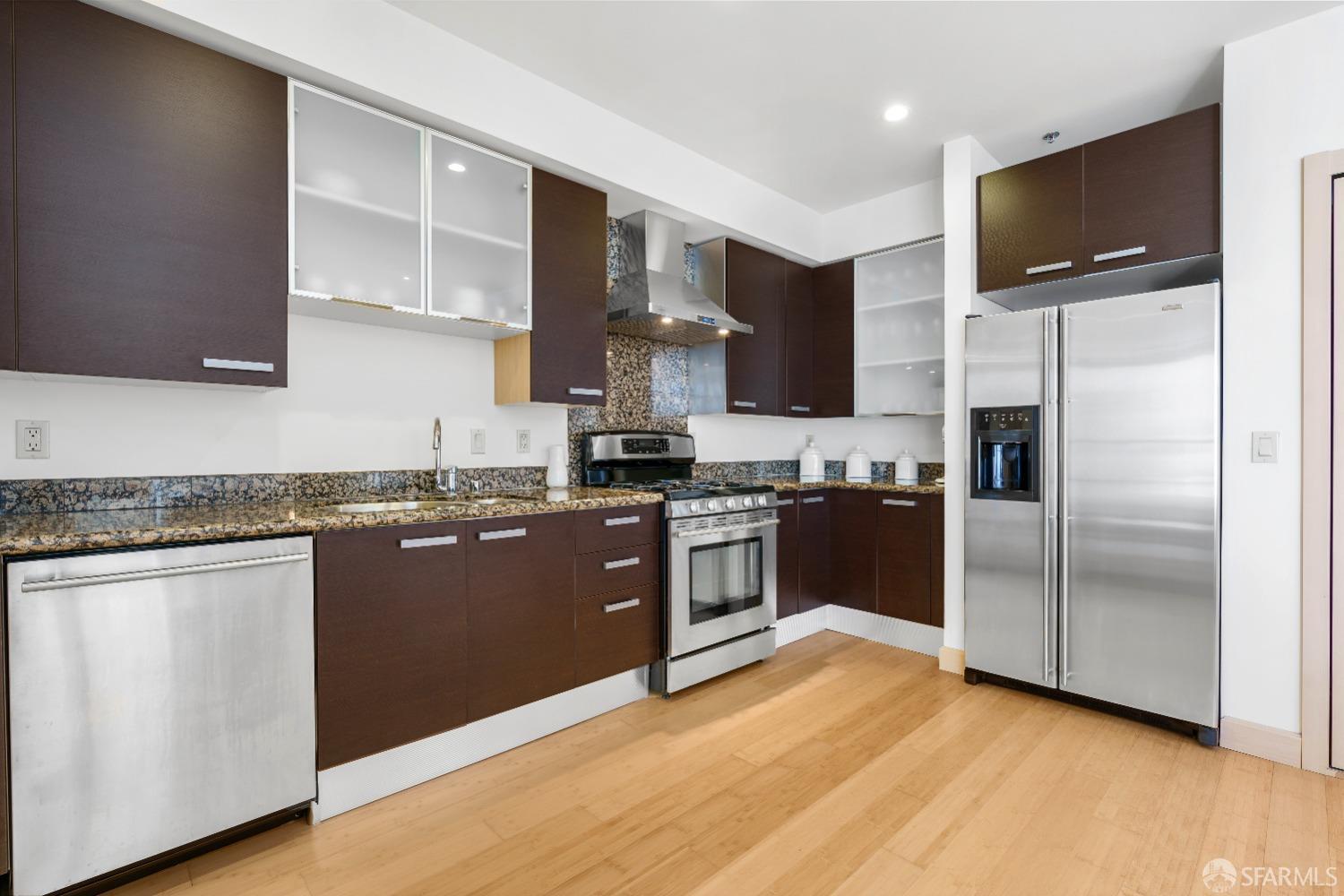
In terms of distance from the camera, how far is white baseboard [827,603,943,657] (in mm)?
3482

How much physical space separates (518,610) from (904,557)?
2.24 m

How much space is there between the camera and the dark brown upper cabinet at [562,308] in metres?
2.75

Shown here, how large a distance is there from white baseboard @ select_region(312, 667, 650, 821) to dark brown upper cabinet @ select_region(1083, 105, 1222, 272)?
2.87 metres

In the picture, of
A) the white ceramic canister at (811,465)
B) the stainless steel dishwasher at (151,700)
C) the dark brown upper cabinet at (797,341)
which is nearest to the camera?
the stainless steel dishwasher at (151,700)

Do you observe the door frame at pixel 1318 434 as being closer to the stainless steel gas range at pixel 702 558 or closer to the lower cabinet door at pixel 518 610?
the stainless steel gas range at pixel 702 558

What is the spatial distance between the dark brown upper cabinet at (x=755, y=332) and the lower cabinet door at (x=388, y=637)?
81.7 inches

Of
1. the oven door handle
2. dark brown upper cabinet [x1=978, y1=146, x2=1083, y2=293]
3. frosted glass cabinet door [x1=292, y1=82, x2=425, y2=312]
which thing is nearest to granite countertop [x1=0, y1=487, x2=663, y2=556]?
the oven door handle

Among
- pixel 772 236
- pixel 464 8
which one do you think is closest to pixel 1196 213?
pixel 772 236

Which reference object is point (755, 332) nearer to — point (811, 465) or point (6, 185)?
point (811, 465)

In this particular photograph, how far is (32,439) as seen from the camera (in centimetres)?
187

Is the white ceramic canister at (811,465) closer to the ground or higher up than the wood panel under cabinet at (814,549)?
higher up

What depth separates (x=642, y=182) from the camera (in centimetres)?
305

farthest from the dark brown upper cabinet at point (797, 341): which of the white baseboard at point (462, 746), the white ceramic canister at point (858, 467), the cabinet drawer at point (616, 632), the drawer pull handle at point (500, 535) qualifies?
the drawer pull handle at point (500, 535)

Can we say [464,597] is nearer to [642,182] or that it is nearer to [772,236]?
[642,182]
